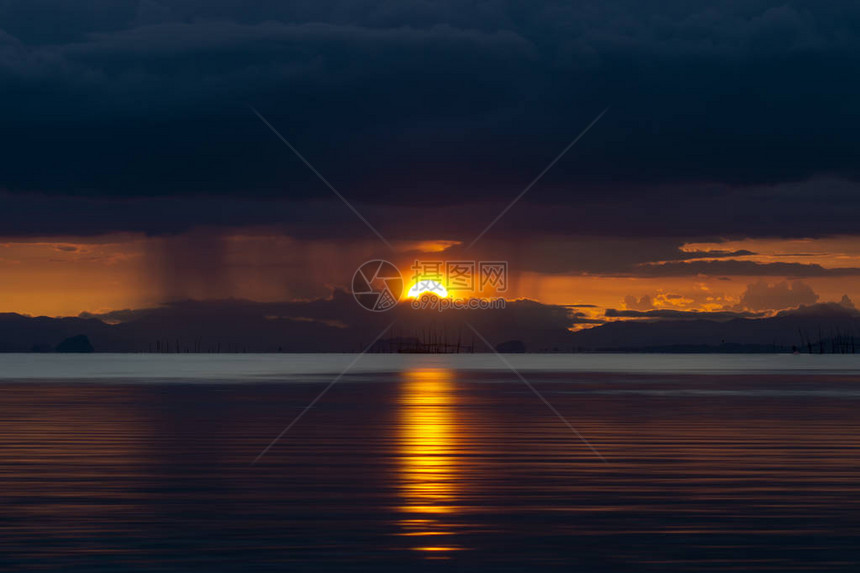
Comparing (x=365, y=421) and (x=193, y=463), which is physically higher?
(x=365, y=421)

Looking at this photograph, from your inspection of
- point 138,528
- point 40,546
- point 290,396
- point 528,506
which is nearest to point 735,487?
point 528,506

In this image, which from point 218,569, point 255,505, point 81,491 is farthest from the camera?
point 81,491

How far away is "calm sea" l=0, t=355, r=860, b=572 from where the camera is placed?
2272 cm

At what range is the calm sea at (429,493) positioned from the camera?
74.5ft

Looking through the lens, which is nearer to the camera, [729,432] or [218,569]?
[218,569]

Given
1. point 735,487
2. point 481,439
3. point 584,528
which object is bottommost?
point 584,528

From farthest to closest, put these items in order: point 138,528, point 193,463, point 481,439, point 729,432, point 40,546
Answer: point 729,432 < point 481,439 < point 193,463 < point 138,528 < point 40,546

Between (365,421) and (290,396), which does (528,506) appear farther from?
(290,396)

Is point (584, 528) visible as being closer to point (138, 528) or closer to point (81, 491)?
point (138, 528)

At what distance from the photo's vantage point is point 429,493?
3134cm

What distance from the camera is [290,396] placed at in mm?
89750

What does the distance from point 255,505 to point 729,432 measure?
28.1 m

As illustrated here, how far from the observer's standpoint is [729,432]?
5209 cm

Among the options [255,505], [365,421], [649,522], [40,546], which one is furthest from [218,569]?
[365,421]
